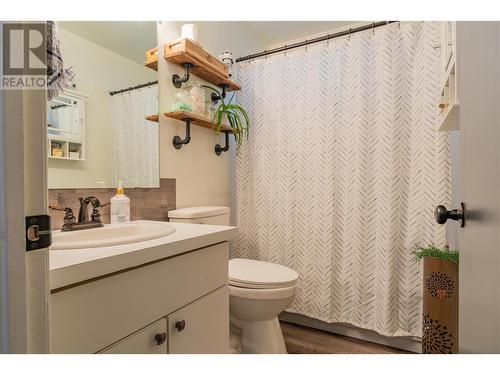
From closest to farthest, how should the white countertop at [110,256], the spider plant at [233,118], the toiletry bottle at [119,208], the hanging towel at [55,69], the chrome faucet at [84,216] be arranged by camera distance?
the white countertop at [110,256] → the hanging towel at [55,69] → the chrome faucet at [84,216] → the toiletry bottle at [119,208] → the spider plant at [233,118]

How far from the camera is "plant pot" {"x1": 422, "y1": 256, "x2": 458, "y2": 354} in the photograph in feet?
4.33

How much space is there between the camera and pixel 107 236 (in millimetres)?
1131

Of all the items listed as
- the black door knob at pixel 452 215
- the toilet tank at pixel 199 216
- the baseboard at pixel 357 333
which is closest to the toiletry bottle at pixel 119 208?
the toilet tank at pixel 199 216

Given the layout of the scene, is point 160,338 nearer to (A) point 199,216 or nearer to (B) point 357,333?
(A) point 199,216

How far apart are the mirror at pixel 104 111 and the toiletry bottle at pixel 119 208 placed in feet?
0.28

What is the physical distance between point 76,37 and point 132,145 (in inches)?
19.4

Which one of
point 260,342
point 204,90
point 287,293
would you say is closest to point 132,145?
point 204,90

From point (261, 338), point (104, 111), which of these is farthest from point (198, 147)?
point (261, 338)

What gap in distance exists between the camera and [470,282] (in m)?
0.65

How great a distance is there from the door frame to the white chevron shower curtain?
161 cm

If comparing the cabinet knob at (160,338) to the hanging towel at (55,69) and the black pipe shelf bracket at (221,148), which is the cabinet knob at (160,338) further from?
the black pipe shelf bracket at (221,148)

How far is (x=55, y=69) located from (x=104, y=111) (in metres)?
0.26

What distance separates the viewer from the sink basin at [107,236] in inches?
29.9

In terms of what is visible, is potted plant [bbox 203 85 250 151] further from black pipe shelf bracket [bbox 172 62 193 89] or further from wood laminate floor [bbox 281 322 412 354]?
wood laminate floor [bbox 281 322 412 354]
